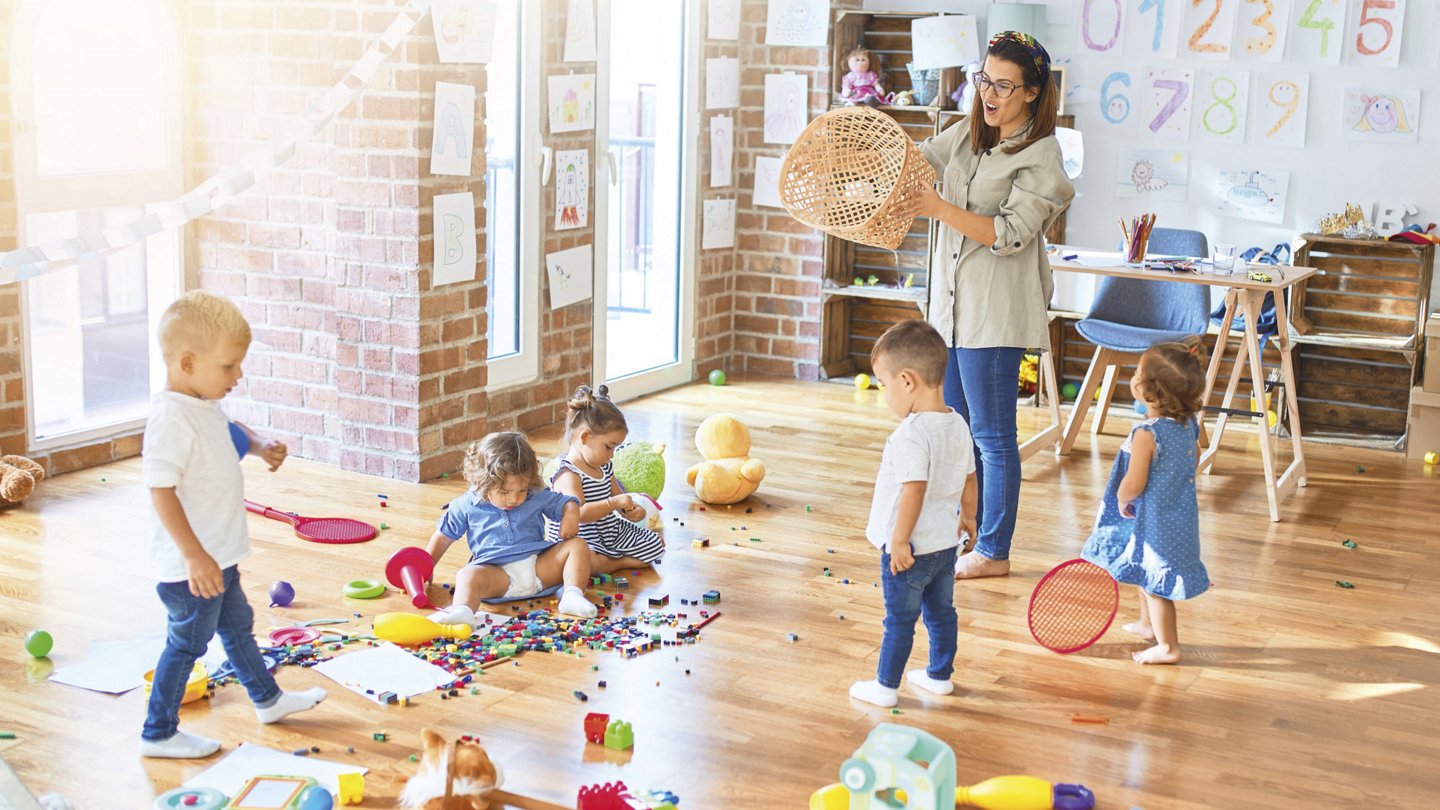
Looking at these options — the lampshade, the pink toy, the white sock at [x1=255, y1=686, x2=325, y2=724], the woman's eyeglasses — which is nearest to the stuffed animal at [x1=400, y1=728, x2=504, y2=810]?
the white sock at [x1=255, y1=686, x2=325, y2=724]

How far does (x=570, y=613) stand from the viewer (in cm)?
333

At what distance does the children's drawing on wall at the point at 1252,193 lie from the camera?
5629 millimetres

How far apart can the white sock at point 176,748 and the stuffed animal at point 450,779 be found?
416 millimetres

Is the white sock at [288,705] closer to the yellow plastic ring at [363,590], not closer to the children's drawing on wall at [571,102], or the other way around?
the yellow plastic ring at [363,590]

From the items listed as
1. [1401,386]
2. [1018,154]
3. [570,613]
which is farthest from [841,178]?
[1401,386]

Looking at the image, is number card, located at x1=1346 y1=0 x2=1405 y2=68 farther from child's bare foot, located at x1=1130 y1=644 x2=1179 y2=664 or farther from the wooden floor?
child's bare foot, located at x1=1130 y1=644 x2=1179 y2=664

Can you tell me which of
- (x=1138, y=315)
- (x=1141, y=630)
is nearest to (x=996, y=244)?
(x=1141, y=630)

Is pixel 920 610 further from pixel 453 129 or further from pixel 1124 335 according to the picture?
pixel 1124 335

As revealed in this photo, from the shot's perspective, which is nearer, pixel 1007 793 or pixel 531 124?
pixel 1007 793

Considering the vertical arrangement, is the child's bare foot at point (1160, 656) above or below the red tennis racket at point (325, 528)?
below

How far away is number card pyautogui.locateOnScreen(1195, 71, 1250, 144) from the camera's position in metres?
5.63

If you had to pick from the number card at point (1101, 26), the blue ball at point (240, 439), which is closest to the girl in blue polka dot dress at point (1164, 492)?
the blue ball at point (240, 439)

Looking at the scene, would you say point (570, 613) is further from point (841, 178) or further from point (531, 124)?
point (531, 124)

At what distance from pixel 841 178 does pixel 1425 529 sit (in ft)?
6.93
